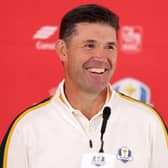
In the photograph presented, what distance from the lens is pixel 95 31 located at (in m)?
1.51

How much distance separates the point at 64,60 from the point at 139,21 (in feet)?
2.03

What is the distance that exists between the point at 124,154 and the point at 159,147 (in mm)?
109

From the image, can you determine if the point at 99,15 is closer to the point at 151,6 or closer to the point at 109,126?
the point at 109,126

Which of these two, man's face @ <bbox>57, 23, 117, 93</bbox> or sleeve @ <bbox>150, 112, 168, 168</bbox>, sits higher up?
man's face @ <bbox>57, 23, 117, 93</bbox>

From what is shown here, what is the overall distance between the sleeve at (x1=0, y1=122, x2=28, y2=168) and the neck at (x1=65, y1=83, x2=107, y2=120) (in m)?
0.20

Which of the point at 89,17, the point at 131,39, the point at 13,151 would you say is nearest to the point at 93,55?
the point at 89,17

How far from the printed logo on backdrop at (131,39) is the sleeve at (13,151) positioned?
764 millimetres

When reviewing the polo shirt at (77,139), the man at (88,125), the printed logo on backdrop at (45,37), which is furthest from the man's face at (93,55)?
the printed logo on backdrop at (45,37)

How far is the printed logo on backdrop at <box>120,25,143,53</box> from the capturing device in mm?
2113

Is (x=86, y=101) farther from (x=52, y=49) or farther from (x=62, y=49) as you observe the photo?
(x=52, y=49)

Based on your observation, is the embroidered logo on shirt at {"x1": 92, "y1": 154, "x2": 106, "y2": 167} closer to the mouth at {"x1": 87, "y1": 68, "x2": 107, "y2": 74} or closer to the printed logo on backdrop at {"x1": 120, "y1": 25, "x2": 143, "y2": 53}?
the mouth at {"x1": 87, "y1": 68, "x2": 107, "y2": 74}

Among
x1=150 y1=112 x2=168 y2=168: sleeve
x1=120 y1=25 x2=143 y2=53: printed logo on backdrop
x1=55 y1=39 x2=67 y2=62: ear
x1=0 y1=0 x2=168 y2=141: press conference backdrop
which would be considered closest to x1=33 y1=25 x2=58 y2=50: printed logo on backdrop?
x1=0 y1=0 x2=168 y2=141: press conference backdrop

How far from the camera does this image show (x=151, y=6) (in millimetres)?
2131

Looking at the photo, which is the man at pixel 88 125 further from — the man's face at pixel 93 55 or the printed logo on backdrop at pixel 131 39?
the printed logo on backdrop at pixel 131 39
